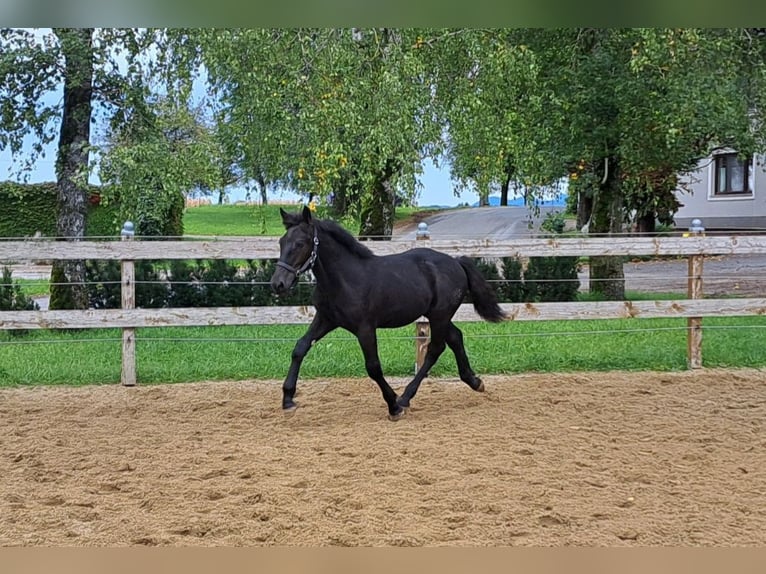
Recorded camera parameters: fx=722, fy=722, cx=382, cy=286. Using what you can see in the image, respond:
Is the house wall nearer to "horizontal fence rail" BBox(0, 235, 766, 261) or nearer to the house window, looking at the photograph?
the house window

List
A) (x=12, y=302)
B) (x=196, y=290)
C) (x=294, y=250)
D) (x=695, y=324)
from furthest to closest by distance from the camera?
(x=196, y=290)
(x=12, y=302)
(x=695, y=324)
(x=294, y=250)

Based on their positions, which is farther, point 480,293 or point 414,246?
point 414,246

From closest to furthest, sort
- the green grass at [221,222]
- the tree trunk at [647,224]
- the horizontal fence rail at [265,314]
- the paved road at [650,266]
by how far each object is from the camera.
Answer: the horizontal fence rail at [265,314] < the paved road at [650,266] < the tree trunk at [647,224] < the green grass at [221,222]

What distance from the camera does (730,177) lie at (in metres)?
23.1

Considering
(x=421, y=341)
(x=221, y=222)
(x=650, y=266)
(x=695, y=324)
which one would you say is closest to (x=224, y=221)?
(x=221, y=222)

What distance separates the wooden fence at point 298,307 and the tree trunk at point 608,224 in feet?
12.6

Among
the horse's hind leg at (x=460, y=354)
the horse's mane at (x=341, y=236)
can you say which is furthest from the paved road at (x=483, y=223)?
the horse's mane at (x=341, y=236)

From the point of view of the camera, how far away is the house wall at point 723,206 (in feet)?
70.9

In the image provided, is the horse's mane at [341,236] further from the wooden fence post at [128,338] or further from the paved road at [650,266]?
the paved road at [650,266]

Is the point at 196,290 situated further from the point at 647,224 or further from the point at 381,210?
the point at 647,224

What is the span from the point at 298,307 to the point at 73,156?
4475mm

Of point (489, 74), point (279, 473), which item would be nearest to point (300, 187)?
point (489, 74)

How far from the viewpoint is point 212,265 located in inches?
395

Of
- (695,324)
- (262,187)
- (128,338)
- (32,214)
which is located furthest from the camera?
(32,214)
